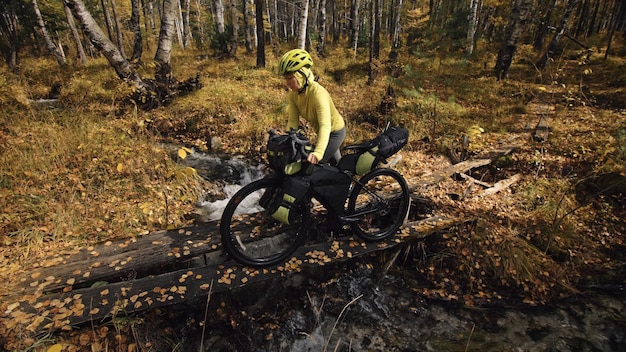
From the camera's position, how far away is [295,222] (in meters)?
→ 4.80

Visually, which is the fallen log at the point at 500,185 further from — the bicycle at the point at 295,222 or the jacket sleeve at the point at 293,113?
the jacket sleeve at the point at 293,113

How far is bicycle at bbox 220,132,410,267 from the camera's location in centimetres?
409

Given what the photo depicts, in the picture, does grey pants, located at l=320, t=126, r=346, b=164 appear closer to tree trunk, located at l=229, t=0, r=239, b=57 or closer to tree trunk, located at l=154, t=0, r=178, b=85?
tree trunk, located at l=154, t=0, r=178, b=85

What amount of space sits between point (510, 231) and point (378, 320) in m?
2.98

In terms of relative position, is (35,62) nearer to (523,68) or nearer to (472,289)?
(472,289)

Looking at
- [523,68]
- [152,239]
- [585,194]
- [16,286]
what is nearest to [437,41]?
[523,68]

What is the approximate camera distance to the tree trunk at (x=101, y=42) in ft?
28.2

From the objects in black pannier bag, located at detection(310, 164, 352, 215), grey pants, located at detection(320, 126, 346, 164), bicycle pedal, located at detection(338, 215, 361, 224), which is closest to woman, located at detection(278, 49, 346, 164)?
black pannier bag, located at detection(310, 164, 352, 215)

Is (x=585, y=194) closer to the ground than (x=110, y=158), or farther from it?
closer to the ground

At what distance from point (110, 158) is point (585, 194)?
Result: 10216 millimetres

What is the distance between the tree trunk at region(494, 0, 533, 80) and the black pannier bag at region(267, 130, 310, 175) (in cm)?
1395

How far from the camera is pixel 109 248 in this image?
4414 millimetres

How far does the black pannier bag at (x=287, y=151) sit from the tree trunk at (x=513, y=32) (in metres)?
14.0

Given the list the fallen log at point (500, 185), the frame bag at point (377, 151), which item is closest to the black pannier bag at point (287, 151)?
the frame bag at point (377, 151)
